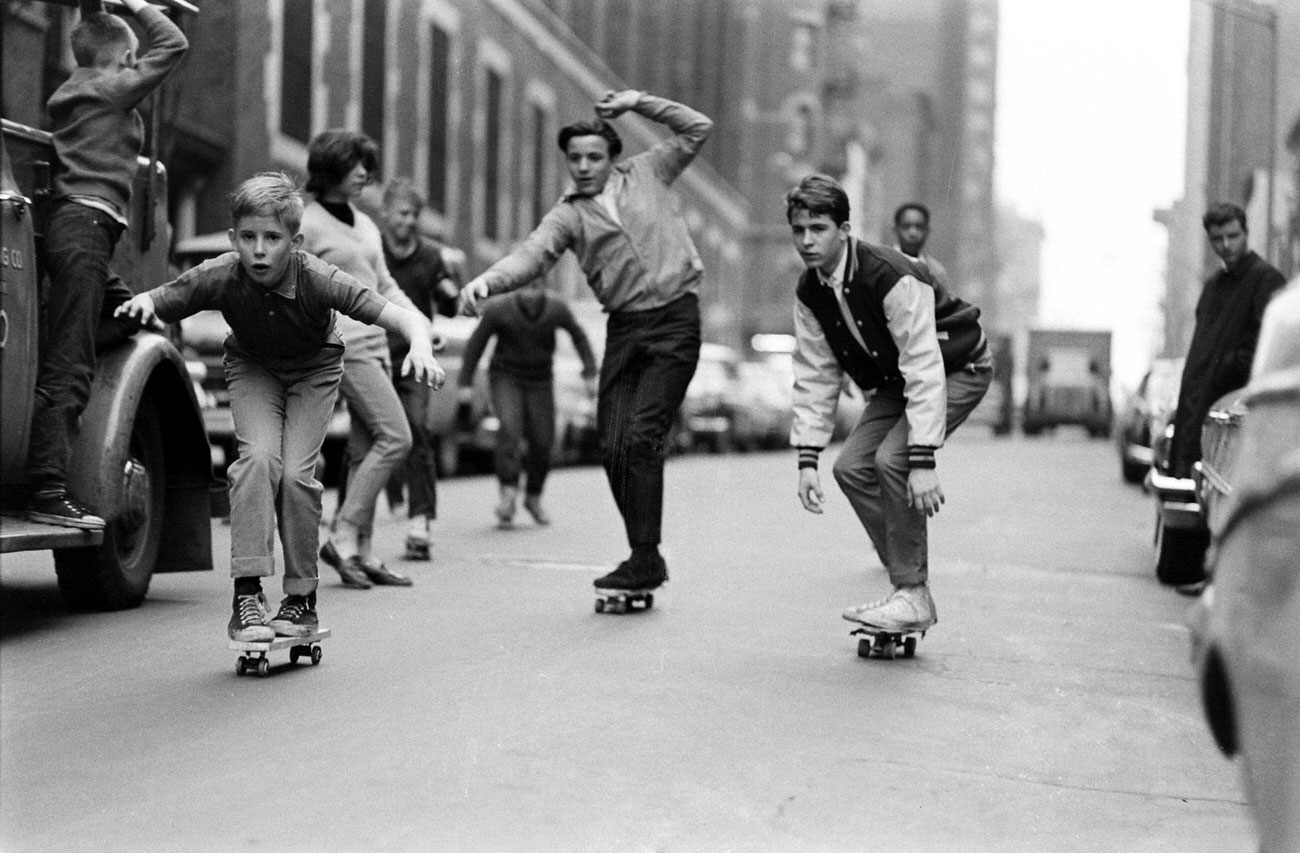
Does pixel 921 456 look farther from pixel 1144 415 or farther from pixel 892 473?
pixel 1144 415

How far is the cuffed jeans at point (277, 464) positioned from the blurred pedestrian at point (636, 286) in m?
1.98

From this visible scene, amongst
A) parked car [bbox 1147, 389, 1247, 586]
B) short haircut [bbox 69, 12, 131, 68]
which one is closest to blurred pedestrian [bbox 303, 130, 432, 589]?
short haircut [bbox 69, 12, 131, 68]

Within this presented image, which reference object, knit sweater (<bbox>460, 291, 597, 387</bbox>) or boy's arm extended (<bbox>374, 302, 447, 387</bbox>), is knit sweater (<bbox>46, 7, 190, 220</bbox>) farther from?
knit sweater (<bbox>460, 291, 597, 387</bbox>)

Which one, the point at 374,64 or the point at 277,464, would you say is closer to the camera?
the point at 277,464

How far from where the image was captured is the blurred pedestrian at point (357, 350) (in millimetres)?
9242

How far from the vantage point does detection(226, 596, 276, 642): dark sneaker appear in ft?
21.1

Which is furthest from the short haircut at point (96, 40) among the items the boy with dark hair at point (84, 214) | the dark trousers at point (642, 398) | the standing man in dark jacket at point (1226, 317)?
the standing man in dark jacket at point (1226, 317)

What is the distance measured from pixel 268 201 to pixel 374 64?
28904 millimetres

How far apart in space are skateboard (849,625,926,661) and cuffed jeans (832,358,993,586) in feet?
0.63

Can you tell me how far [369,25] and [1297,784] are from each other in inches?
1300

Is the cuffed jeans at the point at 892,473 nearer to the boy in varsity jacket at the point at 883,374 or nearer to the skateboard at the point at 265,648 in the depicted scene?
the boy in varsity jacket at the point at 883,374

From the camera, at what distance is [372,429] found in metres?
9.48

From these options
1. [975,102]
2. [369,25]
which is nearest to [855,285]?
[369,25]

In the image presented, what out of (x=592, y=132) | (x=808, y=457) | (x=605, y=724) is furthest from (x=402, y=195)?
(x=605, y=724)
